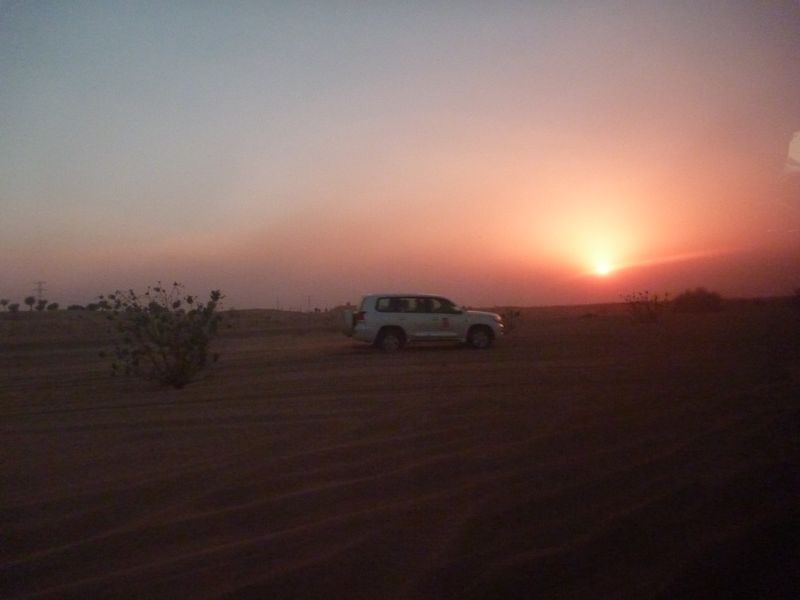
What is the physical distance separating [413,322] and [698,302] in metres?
32.3

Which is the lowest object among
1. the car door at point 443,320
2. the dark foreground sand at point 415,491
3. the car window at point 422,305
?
the dark foreground sand at point 415,491

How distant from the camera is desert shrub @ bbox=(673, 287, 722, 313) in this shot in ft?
169

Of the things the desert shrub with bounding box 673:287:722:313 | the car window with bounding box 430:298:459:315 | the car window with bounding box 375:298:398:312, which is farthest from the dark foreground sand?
the desert shrub with bounding box 673:287:722:313

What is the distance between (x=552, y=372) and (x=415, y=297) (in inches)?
386

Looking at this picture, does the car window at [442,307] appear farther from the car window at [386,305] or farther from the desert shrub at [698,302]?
the desert shrub at [698,302]

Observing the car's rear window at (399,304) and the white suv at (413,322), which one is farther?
the car's rear window at (399,304)

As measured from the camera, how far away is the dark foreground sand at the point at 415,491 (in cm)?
520

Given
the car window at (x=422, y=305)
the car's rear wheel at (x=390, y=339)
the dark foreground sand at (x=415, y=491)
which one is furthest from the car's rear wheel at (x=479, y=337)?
the dark foreground sand at (x=415, y=491)

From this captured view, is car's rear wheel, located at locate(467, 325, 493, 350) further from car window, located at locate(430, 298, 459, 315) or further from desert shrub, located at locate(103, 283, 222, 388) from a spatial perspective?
desert shrub, located at locate(103, 283, 222, 388)

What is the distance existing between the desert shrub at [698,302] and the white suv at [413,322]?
29.1 m

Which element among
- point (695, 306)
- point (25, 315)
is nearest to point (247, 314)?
point (25, 315)

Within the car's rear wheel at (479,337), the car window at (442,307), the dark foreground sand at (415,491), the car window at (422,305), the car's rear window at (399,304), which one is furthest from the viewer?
the car's rear wheel at (479,337)

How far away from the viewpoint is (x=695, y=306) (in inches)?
2030

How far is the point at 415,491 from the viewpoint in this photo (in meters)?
7.09
